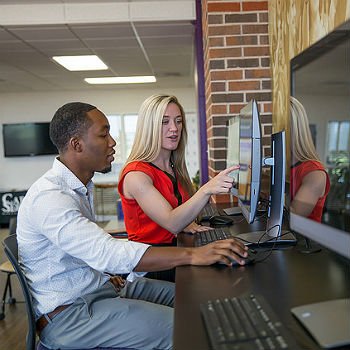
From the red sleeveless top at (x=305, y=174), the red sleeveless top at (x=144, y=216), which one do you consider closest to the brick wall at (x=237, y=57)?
the red sleeveless top at (x=144, y=216)

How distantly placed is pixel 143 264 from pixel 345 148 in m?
0.76

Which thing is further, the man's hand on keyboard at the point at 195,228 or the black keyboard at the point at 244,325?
the man's hand on keyboard at the point at 195,228

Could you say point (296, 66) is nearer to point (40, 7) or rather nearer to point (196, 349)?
point (196, 349)

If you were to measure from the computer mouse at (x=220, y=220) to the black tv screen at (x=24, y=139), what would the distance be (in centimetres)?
666

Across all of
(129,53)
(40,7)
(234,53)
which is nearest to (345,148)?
(234,53)

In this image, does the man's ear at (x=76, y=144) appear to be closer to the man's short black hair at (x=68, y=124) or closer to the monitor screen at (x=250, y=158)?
the man's short black hair at (x=68, y=124)

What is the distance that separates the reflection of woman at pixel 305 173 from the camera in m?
0.91

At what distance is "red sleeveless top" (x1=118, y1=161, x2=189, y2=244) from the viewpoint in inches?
76.2

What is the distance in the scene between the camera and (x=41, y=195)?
4.30 ft

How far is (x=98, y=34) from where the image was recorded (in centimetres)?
430

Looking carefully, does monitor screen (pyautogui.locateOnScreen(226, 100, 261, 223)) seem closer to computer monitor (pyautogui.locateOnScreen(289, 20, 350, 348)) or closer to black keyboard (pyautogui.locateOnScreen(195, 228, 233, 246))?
black keyboard (pyautogui.locateOnScreen(195, 228, 233, 246))

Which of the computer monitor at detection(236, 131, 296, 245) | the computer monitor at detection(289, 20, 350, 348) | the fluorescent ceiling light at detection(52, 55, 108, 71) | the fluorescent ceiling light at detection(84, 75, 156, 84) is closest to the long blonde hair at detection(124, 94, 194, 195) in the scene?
the computer monitor at detection(236, 131, 296, 245)

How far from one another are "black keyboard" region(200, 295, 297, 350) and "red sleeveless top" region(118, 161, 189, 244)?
1.03 metres

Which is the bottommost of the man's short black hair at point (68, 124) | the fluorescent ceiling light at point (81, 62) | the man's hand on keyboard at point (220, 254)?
the man's hand on keyboard at point (220, 254)
